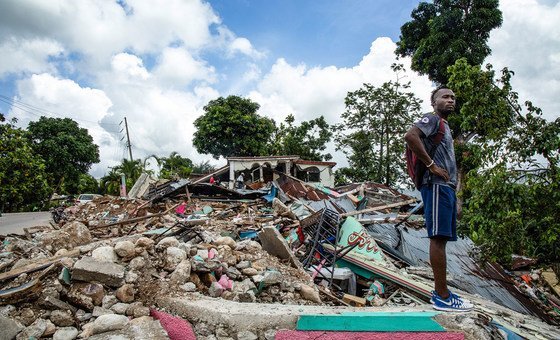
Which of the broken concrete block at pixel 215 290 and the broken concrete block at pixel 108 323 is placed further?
the broken concrete block at pixel 215 290

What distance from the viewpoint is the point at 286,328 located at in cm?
188

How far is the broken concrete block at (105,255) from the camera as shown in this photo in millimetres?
Answer: 2450

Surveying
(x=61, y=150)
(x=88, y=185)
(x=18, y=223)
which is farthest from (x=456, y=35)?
(x=61, y=150)

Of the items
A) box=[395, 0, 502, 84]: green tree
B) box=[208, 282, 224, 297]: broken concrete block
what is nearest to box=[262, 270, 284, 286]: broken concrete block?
box=[208, 282, 224, 297]: broken concrete block

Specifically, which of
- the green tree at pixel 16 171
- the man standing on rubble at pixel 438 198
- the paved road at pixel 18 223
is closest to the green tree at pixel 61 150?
the green tree at pixel 16 171

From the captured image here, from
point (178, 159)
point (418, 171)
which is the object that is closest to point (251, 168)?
point (178, 159)

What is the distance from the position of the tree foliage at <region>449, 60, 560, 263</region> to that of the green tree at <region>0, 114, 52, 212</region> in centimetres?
1741

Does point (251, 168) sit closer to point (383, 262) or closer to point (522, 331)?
point (383, 262)

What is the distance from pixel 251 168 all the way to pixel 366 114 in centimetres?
802

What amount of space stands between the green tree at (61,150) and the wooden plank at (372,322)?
2678cm

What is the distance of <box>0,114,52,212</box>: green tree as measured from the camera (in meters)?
14.2

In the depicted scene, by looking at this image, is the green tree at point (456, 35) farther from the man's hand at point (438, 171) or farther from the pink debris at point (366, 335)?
the pink debris at point (366, 335)

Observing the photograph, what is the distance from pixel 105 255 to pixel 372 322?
6.72 ft

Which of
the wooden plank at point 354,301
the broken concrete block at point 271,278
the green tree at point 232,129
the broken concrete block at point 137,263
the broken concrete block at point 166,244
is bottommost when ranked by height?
the wooden plank at point 354,301
